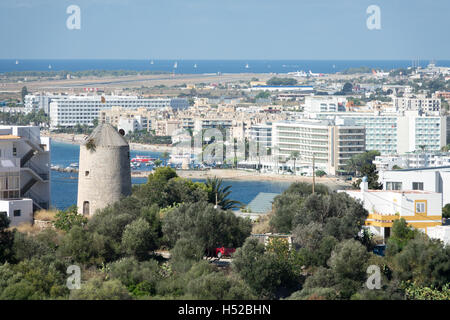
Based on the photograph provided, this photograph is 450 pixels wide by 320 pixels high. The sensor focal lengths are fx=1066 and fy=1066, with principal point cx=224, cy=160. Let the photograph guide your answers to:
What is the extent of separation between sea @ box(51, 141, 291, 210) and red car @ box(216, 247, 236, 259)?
25.2m

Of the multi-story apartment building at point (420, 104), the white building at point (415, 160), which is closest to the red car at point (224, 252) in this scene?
the white building at point (415, 160)

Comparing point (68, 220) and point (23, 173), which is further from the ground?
point (23, 173)

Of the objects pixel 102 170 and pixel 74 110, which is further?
pixel 74 110

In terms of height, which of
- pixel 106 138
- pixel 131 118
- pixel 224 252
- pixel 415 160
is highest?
pixel 106 138

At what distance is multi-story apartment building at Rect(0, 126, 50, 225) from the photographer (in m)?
17.5

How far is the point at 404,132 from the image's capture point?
7512cm

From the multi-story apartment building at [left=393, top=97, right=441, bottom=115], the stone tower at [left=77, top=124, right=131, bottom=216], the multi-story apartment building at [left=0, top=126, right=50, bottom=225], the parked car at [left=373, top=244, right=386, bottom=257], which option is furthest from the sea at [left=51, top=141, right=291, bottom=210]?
the multi-story apartment building at [left=393, top=97, right=441, bottom=115]

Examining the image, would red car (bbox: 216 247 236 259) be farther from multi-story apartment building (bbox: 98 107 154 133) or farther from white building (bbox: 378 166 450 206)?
multi-story apartment building (bbox: 98 107 154 133)

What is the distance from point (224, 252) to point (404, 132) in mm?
59934

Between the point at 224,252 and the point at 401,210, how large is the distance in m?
4.86

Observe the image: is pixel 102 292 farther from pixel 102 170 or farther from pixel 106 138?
pixel 106 138

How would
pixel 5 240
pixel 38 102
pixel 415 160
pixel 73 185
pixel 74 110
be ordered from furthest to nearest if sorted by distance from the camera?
pixel 38 102 → pixel 74 110 → pixel 415 160 → pixel 73 185 → pixel 5 240

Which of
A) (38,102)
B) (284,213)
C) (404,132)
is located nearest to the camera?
(284,213)

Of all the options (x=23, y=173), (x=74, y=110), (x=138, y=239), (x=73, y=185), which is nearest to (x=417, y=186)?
(x=138, y=239)
